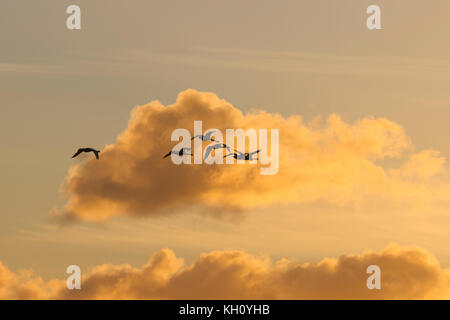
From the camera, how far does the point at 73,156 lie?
199500 millimetres
